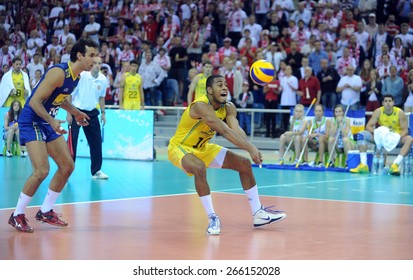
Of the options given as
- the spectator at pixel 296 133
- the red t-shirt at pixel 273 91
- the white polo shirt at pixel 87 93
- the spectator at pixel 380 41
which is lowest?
the spectator at pixel 296 133

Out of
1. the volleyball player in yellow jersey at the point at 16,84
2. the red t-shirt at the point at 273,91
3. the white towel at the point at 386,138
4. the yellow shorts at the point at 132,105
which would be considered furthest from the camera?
the red t-shirt at the point at 273,91

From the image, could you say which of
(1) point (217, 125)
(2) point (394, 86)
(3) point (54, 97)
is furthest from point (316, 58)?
(3) point (54, 97)

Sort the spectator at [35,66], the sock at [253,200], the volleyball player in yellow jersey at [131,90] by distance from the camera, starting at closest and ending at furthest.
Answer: the sock at [253,200], the volleyball player in yellow jersey at [131,90], the spectator at [35,66]

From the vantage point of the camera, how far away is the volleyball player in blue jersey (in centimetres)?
1017

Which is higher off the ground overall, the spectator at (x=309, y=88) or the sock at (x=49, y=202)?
the spectator at (x=309, y=88)

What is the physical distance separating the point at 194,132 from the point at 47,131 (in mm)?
1824

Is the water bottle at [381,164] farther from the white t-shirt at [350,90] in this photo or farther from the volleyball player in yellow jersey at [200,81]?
the volleyball player in yellow jersey at [200,81]

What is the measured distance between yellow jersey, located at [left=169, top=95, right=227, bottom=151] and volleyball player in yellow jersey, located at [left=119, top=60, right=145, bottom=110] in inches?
450

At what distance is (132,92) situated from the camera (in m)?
22.6

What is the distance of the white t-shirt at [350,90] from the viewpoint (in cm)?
2284

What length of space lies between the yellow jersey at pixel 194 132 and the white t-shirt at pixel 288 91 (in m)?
13.2

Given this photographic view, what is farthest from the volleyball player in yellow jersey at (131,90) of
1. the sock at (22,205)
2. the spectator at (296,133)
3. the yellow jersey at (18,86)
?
the sock at (22,205)

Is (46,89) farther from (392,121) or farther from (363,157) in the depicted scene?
(392,121)

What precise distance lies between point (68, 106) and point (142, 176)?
688 centimetres
